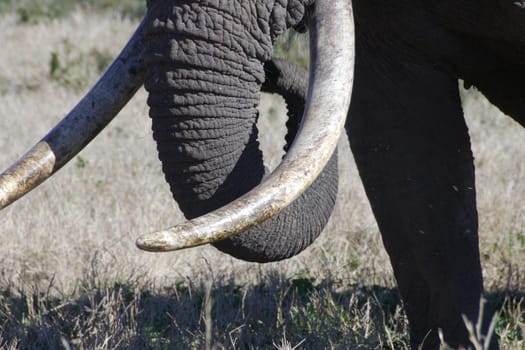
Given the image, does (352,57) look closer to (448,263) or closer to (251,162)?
(251,162)

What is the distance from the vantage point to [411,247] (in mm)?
3842

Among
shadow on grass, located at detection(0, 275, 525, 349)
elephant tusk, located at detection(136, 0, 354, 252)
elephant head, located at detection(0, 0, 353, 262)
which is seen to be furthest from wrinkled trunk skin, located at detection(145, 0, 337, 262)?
shadow on grass, located at detection(0, 275, 525, 349)

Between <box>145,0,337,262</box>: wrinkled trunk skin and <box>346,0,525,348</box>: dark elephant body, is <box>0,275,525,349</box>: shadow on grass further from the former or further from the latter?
<box>145,0,337,262</box>: wrinkled trunk skin

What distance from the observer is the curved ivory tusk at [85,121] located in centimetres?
312

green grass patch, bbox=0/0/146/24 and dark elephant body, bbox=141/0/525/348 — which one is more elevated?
green grass patch, bbox=0/0/146/24

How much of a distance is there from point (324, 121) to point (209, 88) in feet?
1.10

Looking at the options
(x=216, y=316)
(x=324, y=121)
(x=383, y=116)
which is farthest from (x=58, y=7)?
(x=324, y=121)

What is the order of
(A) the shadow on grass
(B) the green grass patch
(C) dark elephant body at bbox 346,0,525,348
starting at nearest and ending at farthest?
(C) dark elephant body at bbox 346,0,525,348 < (A) the shadow on grass < (B) the green grass patch

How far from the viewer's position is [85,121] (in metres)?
3.17

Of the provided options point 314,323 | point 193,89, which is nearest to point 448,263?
point 314,323

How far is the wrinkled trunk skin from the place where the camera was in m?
2.90

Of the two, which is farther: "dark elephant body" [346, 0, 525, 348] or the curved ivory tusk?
"dark elephant body" [346, 0, 525, 348]

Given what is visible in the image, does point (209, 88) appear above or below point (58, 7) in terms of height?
below

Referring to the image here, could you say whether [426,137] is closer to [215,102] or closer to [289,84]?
[289,84]
